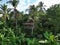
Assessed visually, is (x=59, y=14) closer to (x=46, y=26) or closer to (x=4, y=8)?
(x=46, y=26)

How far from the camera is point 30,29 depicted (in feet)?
198

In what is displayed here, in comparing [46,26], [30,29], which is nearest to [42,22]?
[46,26]

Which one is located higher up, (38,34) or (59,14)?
(59,14)

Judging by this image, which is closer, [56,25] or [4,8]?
[56,25]

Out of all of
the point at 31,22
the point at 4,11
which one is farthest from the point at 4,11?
the point at 31,22

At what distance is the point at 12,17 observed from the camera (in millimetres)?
60656

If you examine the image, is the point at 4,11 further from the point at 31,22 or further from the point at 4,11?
the point at 31,22

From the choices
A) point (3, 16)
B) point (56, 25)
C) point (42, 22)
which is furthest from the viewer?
point (3, 16)

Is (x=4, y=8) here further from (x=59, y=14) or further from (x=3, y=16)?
(x=59, y=14)

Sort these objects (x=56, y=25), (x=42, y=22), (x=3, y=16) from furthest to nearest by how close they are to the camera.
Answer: (x=3, y=16) → (x=42, y=22) → (x=56, y=25)

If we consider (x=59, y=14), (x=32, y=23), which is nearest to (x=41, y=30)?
(x=59, y=14)

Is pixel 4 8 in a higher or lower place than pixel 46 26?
higher

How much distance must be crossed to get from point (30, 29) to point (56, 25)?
10481 millimetres

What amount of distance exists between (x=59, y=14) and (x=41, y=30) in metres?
4.45
